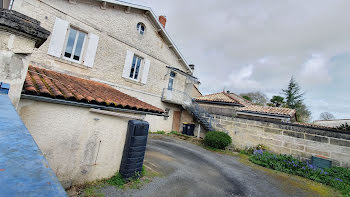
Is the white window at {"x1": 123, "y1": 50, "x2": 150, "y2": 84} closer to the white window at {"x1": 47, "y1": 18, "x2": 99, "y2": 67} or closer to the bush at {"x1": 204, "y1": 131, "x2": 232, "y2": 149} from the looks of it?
the white window at {"x1": 47, "y1": 18, "x2": 99, "y2": 67}

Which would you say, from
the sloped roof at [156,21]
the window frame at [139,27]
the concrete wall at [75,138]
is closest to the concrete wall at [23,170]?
the concrete wall at [75,138]

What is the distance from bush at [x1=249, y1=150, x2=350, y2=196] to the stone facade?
7801 millimetres

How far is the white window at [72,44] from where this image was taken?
6.90 m

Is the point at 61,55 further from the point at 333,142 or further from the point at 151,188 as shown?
the point at 333,142

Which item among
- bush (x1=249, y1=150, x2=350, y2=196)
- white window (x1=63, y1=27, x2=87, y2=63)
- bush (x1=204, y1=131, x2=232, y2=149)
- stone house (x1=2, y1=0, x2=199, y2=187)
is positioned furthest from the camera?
bush (x1=204, y1=131, x2=232, y2=149)

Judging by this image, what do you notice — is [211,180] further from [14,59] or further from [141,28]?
[141,28]

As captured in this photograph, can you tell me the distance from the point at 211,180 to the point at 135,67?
8741 mm

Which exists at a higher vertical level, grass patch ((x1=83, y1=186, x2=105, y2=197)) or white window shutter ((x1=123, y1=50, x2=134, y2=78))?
white window shutter ((x1=123, y1=50, x2=134, y2=78))

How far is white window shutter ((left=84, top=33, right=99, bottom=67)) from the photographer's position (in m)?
7.97

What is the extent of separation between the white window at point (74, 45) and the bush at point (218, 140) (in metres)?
9.16

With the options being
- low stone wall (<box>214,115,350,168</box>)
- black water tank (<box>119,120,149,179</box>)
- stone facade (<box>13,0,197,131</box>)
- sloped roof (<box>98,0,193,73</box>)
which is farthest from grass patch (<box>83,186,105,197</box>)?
sloped roof (<box>98,0,193,73</box>)

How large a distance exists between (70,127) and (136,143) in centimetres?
176

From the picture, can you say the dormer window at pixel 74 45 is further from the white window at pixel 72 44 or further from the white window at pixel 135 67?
the white window at pixel 135 67

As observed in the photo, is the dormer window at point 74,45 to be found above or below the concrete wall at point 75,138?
above
